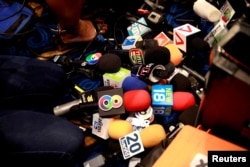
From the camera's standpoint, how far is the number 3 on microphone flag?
1211 millimetres

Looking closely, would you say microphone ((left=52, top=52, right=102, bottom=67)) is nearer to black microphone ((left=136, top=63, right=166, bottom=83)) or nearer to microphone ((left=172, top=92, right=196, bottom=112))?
black microphone ((left=136, top=63, right=166, bottom=83))

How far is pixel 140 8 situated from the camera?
5.70 ft

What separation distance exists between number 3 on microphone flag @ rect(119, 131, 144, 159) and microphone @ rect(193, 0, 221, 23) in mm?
633

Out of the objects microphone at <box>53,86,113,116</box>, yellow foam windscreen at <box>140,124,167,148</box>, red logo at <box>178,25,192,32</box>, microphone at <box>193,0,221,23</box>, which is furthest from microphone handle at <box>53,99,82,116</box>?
microphone at <box>193,0,221,23</box>

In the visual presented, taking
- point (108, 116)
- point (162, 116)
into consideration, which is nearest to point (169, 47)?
point (162, 116)

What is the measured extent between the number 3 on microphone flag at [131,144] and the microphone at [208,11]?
2.08 feet

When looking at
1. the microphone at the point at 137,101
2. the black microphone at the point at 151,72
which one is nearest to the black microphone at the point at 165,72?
the black microphone at the point at 151,72

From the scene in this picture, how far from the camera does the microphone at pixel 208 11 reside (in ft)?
4.89

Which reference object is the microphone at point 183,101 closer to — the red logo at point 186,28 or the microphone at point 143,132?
the microphone at point 143,132

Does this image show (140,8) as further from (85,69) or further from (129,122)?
(129,122)

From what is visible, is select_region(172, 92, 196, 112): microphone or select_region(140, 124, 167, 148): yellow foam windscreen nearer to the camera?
select_region(140, 124, 167, 148): yellow foam windscreen

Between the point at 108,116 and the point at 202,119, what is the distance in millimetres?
431

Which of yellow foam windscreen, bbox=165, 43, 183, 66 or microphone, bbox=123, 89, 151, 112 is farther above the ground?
yellow foam windscreen, bbox=165, 43, 183, 66

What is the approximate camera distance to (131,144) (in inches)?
47.8
